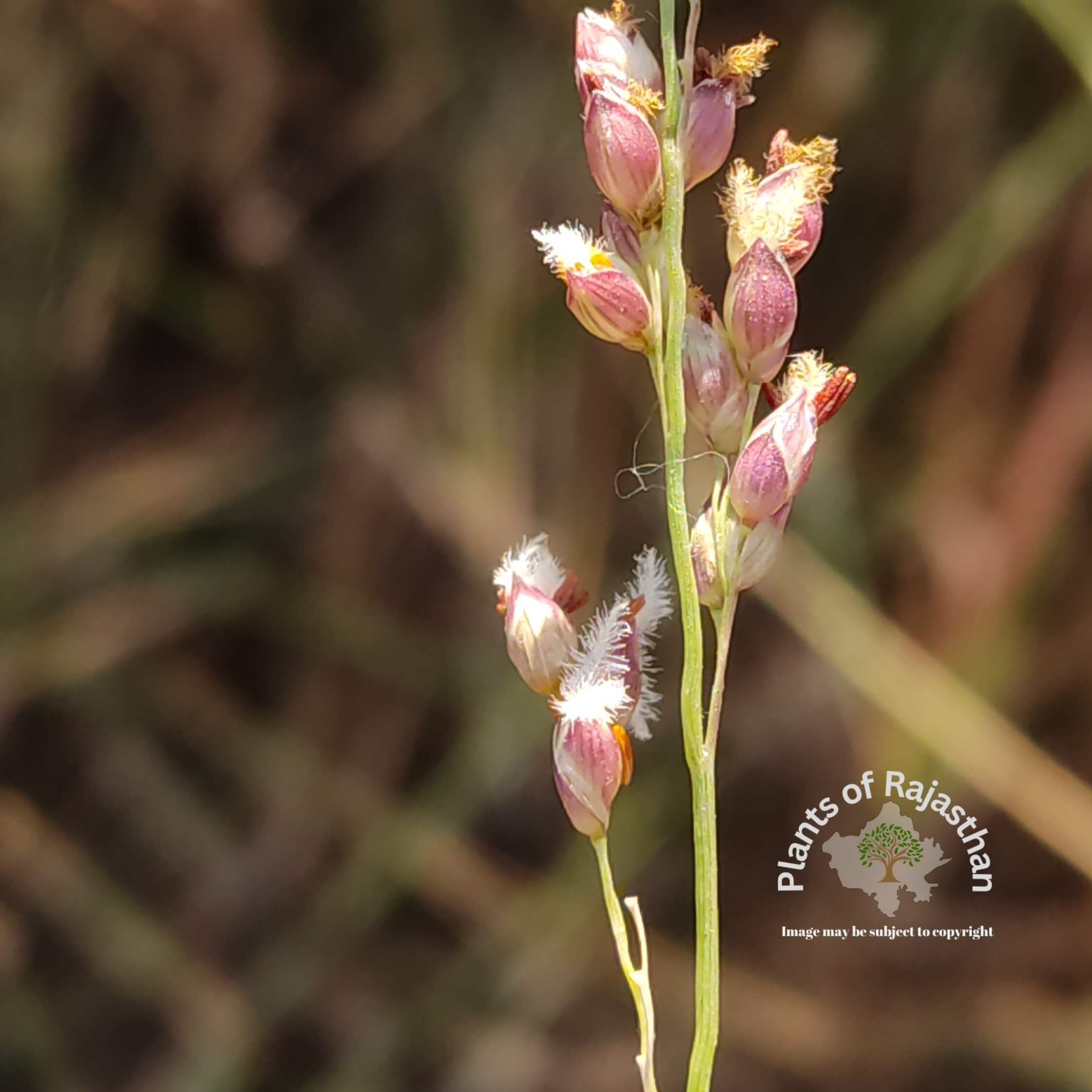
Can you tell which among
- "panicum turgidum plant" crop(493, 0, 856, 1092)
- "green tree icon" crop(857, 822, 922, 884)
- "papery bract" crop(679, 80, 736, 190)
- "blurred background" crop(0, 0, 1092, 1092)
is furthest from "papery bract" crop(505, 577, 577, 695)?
"blurred background" crop(0, 0, 1092, 1092)

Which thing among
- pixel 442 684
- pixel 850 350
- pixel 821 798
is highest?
pixel 850 350

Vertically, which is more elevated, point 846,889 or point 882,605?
point 882,605

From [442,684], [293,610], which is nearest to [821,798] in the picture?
[442,684]

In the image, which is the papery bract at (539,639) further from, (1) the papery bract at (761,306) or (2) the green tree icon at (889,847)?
(2) the green tree icon at (889,847)

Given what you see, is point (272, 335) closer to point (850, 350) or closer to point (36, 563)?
point (36, 563)

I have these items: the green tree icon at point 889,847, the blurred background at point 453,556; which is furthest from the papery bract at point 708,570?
the blurred background at point 453,556

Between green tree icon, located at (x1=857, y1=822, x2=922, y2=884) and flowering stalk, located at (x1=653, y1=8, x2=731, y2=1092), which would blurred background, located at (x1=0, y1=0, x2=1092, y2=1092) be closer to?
green tree icon, located at (x1=857, y1=822, x2=922, y2=884)
